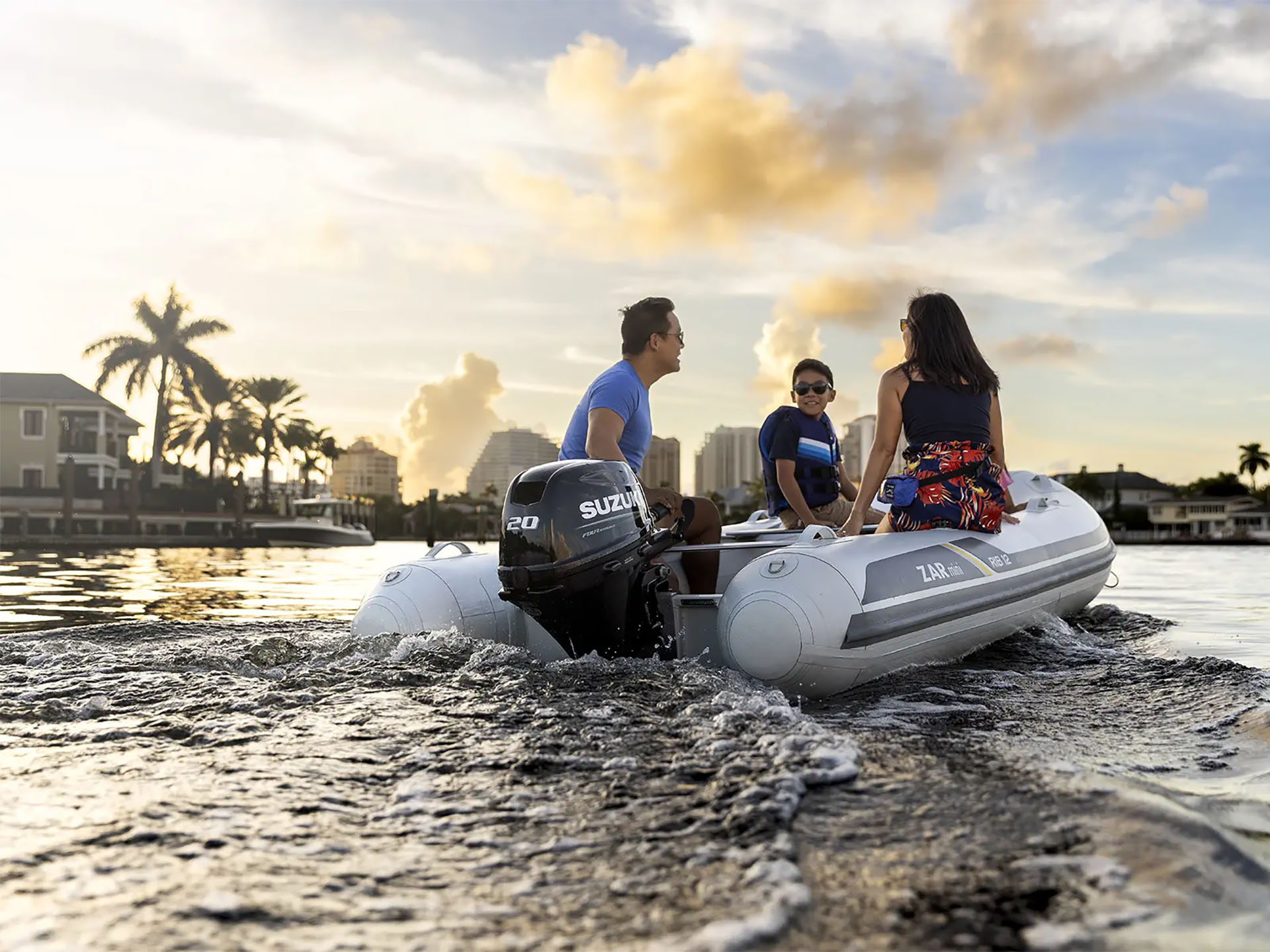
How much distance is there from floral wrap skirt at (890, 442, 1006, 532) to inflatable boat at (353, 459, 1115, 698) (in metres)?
0.10

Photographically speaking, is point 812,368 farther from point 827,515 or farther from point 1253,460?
point 1253,460

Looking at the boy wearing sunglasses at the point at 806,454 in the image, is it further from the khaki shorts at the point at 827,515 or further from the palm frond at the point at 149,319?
the palm frond at the point at 149,319

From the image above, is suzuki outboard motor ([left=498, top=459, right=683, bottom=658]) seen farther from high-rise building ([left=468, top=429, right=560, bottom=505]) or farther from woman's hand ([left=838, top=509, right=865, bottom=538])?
high-rise building ([left=468, top=429, right=560, bottom=505])

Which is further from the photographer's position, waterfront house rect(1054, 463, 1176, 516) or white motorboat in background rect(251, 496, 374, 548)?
waterfront house rect(1054, 463, 1176, 516)

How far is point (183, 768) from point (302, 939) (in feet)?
3.93

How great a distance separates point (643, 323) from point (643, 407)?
1.31 feet

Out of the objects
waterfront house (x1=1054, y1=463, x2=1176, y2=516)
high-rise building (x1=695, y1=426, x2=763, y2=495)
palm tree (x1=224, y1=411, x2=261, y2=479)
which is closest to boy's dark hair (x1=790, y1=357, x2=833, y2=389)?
palm tree (x1=224, y1=411, x2=261, y2=479)

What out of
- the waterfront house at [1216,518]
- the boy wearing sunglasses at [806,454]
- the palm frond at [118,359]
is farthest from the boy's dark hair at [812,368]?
the waterfront house at [1216,518]

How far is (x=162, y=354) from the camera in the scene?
4428 centimetres

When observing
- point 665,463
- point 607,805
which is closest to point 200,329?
point 607,805

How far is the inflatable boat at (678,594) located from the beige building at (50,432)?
44.5m

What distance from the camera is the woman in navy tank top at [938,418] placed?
16.7 feet

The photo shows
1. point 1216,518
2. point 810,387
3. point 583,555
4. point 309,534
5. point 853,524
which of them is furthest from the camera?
point 1216,518

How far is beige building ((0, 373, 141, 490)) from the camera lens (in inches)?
1720
